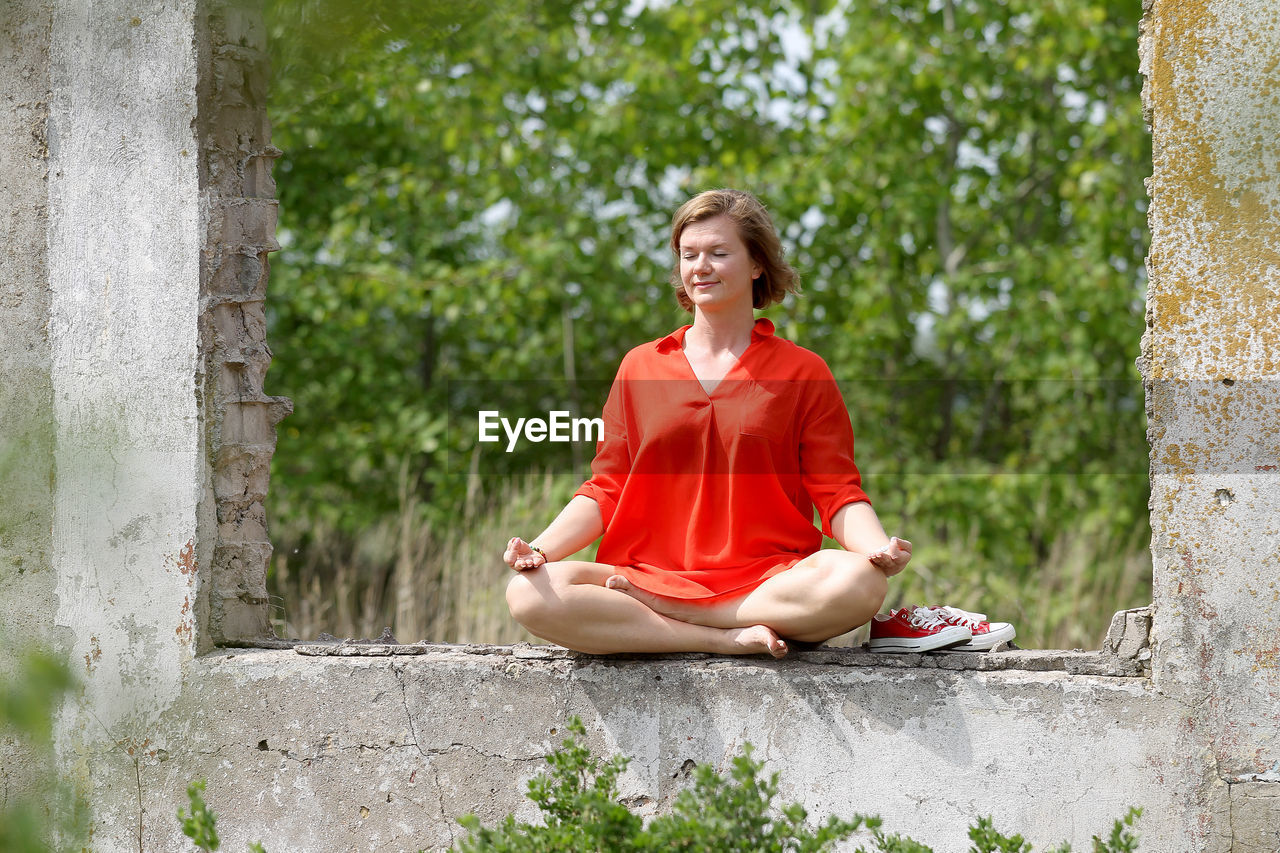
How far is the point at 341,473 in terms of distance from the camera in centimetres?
725

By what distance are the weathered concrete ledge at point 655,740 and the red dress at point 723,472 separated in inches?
9.3

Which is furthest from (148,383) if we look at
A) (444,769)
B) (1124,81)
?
(1124,81)

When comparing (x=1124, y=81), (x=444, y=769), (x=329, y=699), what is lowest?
(x=444, y=769)

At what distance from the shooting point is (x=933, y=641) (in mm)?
2533

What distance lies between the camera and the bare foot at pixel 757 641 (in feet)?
7.98

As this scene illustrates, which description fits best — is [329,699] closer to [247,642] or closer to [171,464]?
[247,642]

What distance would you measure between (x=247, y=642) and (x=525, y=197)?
454 centimetres

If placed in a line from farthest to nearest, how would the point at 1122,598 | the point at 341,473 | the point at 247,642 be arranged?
the point at 341,473 < the point at 1122,598 < the point at 247,642

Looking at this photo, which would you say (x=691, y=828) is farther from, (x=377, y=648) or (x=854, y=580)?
(x=377, y=648)

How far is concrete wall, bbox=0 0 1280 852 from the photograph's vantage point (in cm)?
232

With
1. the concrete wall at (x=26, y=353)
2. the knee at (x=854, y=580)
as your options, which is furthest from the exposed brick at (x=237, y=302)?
the knee at (x=854, y=580)

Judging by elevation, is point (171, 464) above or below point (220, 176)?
below

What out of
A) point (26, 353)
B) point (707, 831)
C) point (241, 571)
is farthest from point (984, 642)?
point (26, 353)

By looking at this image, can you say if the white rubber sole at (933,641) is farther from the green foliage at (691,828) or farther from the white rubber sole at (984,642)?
the green foliage at (691,828)
